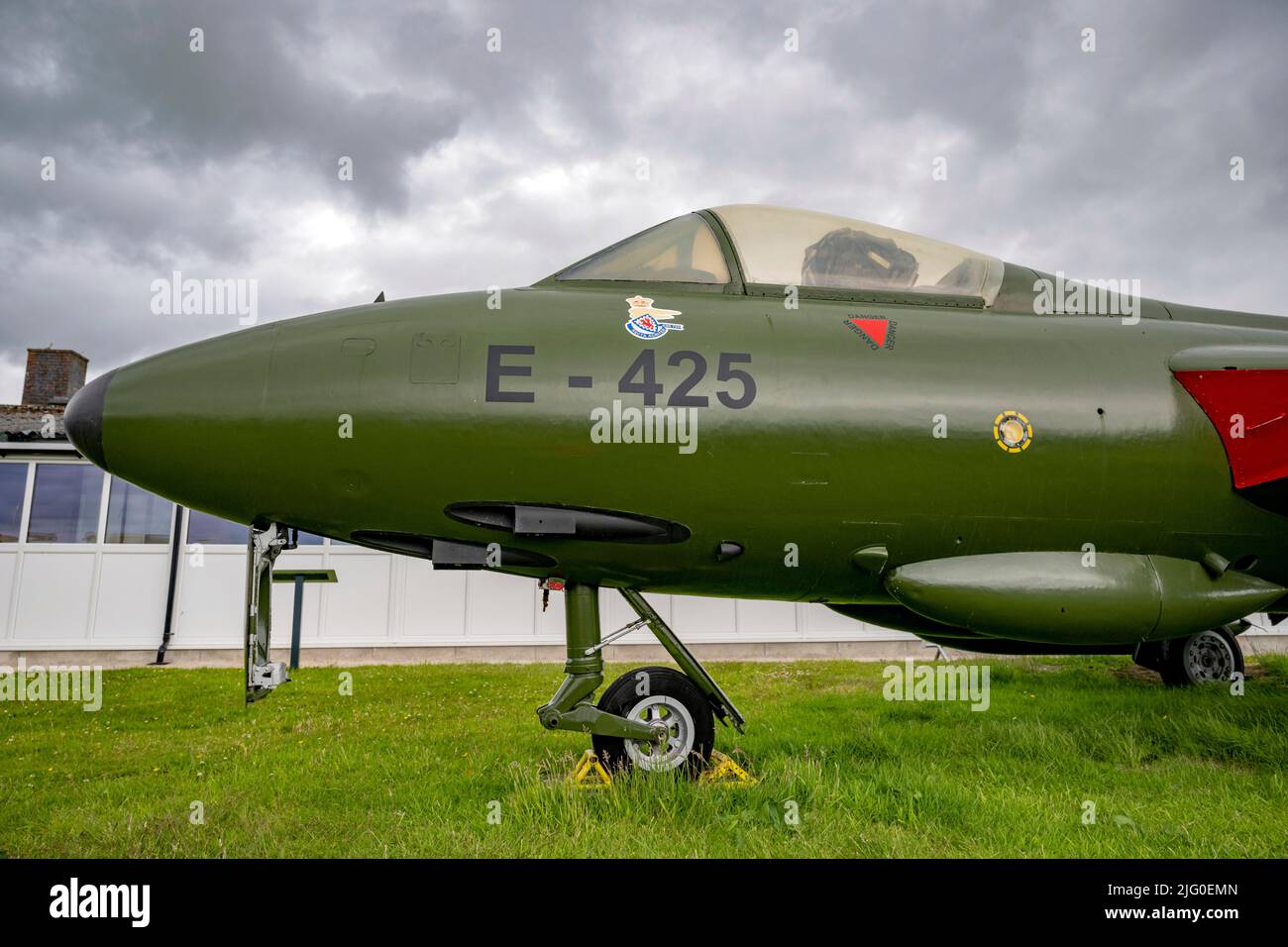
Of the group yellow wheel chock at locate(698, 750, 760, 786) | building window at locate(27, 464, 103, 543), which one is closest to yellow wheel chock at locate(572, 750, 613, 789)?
yellow wheel chock at locate(698, 750, 760, 786)

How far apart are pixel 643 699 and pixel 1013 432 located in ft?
7.48

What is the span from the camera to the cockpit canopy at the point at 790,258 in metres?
4.12

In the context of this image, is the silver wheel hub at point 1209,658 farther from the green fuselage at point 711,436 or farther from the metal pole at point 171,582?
the metal pole at point 171,582

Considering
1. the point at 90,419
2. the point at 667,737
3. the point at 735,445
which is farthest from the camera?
the point at 667,737

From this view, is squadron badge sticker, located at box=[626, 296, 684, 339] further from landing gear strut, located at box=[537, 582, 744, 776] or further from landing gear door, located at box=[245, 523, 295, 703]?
landing gear door, located at box=[245, 523, 295, 703]

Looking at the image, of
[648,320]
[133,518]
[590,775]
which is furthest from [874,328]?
[133,518]

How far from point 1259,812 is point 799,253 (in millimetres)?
3576

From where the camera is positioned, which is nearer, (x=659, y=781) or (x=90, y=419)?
(x=90, y=419)

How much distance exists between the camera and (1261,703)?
6.14 m

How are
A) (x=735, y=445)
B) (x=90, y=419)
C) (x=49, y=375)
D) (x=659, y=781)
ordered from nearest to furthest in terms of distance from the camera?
(x=90, y=419)
(x=735, y=445)
(x=659, y=781)
(x=49, y=375)

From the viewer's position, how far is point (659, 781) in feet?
12.1

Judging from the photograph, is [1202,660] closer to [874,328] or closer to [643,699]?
[874,328]
